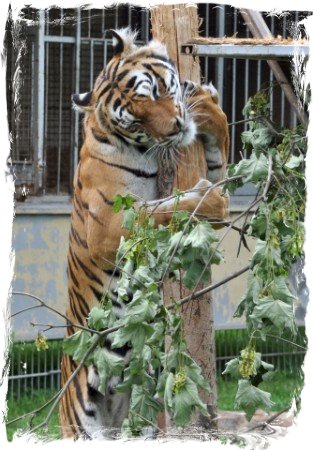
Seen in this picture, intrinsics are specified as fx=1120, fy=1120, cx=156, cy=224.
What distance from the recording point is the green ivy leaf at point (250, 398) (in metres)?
2.90

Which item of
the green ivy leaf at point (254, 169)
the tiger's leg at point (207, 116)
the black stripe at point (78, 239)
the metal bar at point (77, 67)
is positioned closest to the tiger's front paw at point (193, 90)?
the tiger's leg at point (207, 116)

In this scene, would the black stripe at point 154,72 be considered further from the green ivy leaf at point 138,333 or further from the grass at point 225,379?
the grass at point 225,379

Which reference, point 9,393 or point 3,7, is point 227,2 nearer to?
point 3,7

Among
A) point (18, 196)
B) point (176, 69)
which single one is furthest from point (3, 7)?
point (176, 69)

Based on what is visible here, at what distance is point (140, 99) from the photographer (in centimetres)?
441

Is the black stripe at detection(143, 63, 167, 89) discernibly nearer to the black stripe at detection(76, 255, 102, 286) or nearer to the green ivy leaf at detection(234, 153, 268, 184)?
the black stripe at detection(76, 255, 102, 286)

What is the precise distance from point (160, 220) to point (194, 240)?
4.94ft

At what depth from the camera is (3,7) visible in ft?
27.6

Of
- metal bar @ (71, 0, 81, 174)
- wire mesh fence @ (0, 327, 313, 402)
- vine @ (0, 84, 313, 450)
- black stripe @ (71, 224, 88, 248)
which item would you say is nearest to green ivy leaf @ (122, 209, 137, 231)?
vine @ (0, 84, 313, 450)

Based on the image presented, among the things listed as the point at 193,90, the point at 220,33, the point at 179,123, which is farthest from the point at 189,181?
the point at 220,33

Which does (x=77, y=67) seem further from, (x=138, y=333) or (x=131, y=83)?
(x=138, y=333)

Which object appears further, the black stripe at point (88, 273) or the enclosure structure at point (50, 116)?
the enclosure structure at point (50, 116)

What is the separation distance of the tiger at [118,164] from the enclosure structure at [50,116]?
276 centimetres

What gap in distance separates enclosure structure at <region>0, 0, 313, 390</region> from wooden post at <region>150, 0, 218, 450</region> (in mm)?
3558
